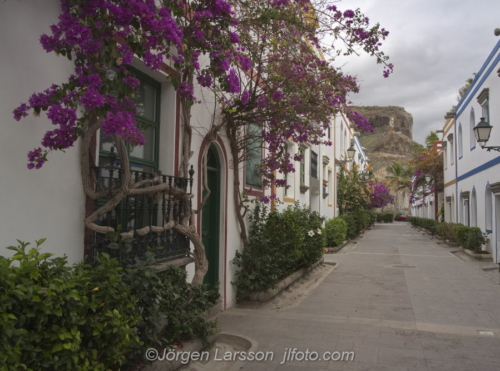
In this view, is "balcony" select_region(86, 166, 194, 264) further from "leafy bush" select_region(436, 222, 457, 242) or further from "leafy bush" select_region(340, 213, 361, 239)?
"leafy bush" select_region(340, 213, 361, 239)

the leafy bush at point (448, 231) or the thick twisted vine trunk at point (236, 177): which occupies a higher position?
the thick twisted vine trunk at point (236, 177)

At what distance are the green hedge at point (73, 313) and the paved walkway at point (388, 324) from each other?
161 cm

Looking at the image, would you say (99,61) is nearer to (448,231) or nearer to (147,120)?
(147,120)

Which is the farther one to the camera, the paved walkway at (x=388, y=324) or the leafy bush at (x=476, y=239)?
the leafy bush at (x=476, y=239)

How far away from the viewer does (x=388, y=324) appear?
6414 mm

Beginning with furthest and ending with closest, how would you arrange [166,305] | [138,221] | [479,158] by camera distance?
[479,158] → [138,221] → [166,305]

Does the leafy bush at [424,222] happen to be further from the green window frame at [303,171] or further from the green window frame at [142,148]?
the green window frame at [142,148]

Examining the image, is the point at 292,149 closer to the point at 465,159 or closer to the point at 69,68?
the point at 69,68

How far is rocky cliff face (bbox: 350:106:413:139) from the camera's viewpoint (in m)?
121

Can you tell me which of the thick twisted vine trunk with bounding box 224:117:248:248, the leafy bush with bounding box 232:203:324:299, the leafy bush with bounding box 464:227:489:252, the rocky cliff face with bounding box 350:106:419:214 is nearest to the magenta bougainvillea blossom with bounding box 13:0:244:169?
the thick twisted vine trunk with bounding box 224:117:248:248

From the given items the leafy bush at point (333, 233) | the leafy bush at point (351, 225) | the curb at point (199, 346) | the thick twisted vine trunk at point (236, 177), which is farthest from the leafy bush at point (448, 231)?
the curb at point (199, 346)

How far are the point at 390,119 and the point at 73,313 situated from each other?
425ft

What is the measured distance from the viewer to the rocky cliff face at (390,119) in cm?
12112

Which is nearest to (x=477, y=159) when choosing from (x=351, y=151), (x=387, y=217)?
(x=351, y=151)
